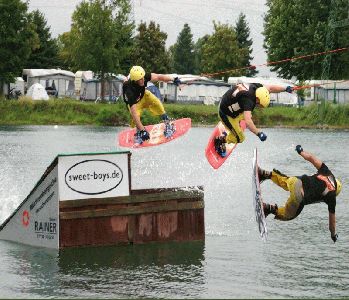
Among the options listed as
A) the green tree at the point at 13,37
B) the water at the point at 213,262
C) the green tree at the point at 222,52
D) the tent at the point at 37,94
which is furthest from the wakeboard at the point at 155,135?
the green tree at the point at 222,52

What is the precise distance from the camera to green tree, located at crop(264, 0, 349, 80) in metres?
95.8

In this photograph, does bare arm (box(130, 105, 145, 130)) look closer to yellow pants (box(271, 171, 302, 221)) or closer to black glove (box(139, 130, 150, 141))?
black glove (box(139, 130, 150, 141))

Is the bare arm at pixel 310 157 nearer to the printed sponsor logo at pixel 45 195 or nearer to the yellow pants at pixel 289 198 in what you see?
the yellow pants at pixel 289 198

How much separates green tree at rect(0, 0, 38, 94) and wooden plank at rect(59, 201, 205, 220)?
7111 cm

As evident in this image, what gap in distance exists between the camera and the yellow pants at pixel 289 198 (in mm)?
18516

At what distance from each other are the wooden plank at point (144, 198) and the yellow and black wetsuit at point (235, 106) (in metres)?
1.76

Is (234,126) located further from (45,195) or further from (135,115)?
(45,195)

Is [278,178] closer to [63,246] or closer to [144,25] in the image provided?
[63,246]

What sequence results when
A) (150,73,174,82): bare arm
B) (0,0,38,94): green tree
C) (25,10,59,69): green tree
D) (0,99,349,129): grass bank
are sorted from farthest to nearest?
(25,10,59,69): green tree, (0,0,38,94): green tree, (0,99,349,129): grass bank, (150,73,174,82): bare arm

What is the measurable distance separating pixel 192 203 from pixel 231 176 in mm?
22060

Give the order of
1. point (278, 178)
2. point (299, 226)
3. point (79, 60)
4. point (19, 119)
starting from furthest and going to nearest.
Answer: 1. point (79, 60)
2. point (19, 119)
3. point (299, 226)
4. point (278, 178)

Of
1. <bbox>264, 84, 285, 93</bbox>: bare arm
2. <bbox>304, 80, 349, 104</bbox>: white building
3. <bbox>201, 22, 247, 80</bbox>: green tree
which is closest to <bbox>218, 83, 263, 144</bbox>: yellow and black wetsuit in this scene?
<bbox>264, 84, 285, 93</bbox>: bare arm

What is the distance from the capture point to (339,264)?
20094 millimetres

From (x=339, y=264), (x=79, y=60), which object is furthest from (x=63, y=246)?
(x=79, y=60)
